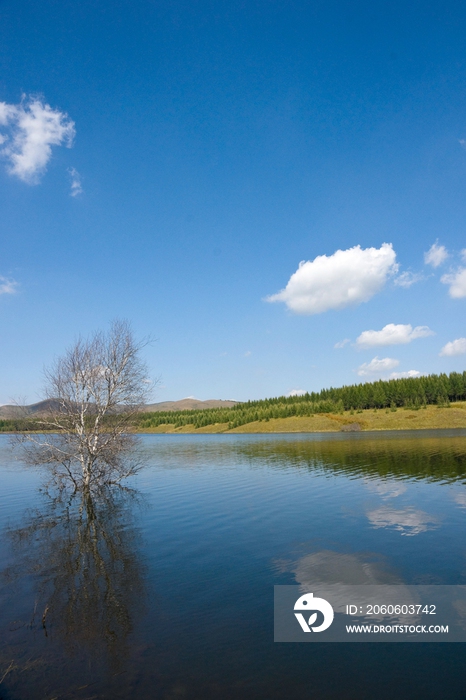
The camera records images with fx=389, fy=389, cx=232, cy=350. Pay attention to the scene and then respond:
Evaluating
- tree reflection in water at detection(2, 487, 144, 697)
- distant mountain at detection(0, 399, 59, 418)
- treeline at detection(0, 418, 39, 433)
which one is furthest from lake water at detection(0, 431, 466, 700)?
distant mountain at detection(0, 399, 59, 418)

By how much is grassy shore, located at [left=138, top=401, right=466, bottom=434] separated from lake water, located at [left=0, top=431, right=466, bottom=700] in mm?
106666

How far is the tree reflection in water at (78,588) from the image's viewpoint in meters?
11.1

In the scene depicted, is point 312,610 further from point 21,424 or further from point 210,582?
point 21,424

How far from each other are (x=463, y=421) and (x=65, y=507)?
12908cm

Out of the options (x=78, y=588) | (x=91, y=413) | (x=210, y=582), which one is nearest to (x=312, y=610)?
(x=210, y=582)

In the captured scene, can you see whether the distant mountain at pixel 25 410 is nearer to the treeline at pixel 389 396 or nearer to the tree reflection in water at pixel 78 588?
the tree reflection in water at pixel 78 588

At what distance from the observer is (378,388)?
178625mm

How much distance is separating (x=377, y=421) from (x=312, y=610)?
138194mm

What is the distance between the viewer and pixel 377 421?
5566 inches

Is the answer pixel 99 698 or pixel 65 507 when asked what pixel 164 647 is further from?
pixel 65 507

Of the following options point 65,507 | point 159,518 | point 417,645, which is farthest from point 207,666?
point 65,507

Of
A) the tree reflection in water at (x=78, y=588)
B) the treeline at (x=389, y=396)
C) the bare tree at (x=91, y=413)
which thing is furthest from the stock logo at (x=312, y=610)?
the treeline at (x=389, y=396)

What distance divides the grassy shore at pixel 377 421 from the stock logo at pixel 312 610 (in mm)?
129735

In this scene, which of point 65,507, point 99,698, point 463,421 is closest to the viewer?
point 99,698
